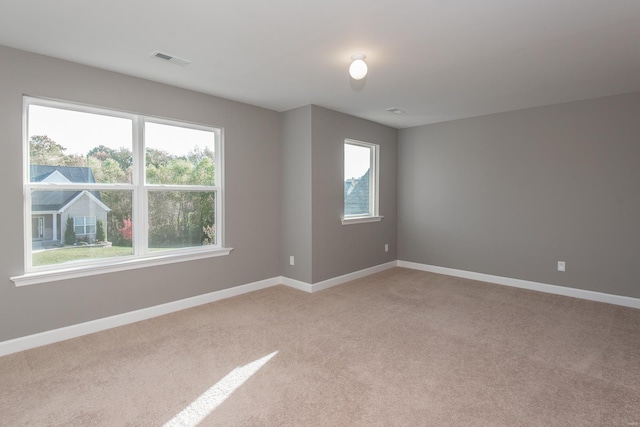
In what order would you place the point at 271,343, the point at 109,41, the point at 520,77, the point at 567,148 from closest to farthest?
the point at 109,41, the point at 271,343, the point at 520,77, the point at 567,148

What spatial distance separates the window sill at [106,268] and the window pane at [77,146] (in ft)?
2.60

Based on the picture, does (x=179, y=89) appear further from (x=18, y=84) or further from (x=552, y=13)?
(x=552, y=13)

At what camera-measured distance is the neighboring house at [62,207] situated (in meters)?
2.92

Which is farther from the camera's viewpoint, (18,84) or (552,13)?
(18,84)

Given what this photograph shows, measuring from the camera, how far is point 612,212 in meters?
4.02

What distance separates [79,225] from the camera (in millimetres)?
3148

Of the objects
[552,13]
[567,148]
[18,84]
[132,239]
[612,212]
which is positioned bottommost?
[132,239]

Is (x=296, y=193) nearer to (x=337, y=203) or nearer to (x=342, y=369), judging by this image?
(x=337, y=203)

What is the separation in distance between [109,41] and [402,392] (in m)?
3.27

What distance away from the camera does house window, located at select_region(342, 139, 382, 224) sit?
5117 millimetres

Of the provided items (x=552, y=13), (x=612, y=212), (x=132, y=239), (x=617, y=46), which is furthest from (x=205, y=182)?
(x=612, y=212)

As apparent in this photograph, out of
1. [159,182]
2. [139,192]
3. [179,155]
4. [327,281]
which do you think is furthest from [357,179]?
[139,192]

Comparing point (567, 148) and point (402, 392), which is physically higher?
point (567, 148)

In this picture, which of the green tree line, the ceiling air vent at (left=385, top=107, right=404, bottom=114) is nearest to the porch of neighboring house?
the green tree line
